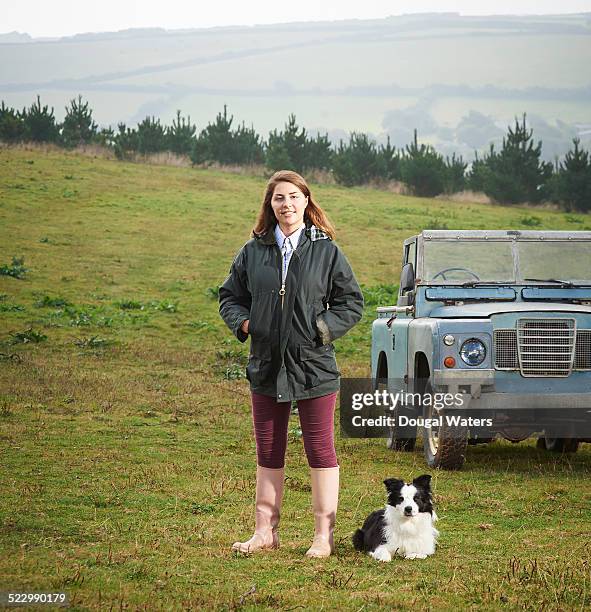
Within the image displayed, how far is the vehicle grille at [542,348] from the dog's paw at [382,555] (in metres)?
4.06

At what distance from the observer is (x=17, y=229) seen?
1287 inches

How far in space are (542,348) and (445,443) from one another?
1254 millimetres

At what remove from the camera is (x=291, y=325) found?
19.9 feet

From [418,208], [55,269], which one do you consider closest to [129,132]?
[418,208]

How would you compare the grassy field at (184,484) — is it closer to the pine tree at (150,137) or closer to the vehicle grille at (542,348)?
the vehicle grille at (542,348)

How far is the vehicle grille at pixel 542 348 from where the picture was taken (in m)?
10.2

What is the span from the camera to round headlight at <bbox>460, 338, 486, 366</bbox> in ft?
33.2

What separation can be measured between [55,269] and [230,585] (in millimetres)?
24106

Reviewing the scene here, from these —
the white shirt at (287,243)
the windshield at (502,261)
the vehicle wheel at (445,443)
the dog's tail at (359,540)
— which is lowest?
the vehicle wheel at (445,443)

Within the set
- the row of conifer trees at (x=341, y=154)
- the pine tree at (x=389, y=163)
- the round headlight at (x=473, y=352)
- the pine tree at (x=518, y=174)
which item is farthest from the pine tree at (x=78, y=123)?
the round headlight at (x=473, y=352)

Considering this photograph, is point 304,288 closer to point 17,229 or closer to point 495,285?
point 495,285

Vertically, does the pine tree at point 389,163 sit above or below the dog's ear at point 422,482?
above

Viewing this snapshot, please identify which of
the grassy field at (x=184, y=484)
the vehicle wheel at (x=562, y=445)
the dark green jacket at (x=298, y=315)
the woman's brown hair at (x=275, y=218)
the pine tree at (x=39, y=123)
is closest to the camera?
the grassy field at (x=184, y=484)

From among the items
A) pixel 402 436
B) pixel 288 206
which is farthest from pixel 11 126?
pixel 288 206
